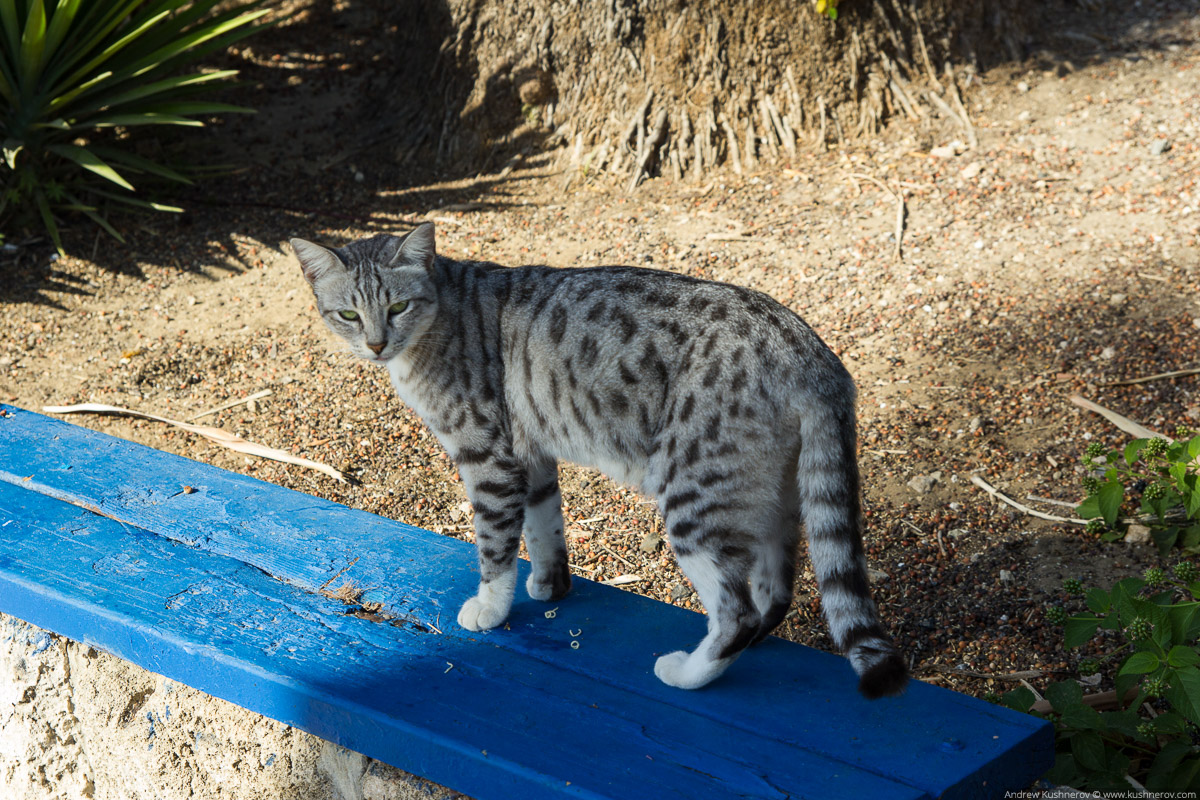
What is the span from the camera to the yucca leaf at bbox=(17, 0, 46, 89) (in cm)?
514

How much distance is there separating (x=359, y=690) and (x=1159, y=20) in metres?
7.38

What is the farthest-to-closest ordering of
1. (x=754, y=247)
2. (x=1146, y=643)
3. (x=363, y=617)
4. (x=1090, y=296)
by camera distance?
1. (x=754, y=247)
2. (x=1090, y=296)
3. (x=363, y=617)
4. (x=1146, y=643)

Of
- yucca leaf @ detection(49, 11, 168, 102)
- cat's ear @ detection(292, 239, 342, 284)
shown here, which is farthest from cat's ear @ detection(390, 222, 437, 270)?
yucca leaf @ detection(49, 11, 168, 102)

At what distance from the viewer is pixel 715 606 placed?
2.42m

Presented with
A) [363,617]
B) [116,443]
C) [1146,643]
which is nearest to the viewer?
[1146,643]

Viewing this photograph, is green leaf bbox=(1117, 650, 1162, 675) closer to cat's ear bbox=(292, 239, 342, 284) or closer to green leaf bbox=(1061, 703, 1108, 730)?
green leaf bbox=(1061, 703, 1108, 730)

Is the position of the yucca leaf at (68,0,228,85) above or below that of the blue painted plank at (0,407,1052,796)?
above

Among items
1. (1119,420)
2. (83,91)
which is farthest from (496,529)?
(83,91)

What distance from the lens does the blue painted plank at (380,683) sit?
212 centimetres

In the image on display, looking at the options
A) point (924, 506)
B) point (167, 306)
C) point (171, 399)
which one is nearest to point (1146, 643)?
point (924, 506)

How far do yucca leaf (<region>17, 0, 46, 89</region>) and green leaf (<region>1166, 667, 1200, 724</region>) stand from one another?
5.67 m

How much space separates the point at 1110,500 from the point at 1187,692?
3.05 feet

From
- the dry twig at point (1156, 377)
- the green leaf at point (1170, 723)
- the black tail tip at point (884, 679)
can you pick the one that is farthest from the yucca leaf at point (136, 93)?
the green leaf at point (1170, 723)

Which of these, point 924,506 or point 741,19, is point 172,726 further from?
point 741,19
